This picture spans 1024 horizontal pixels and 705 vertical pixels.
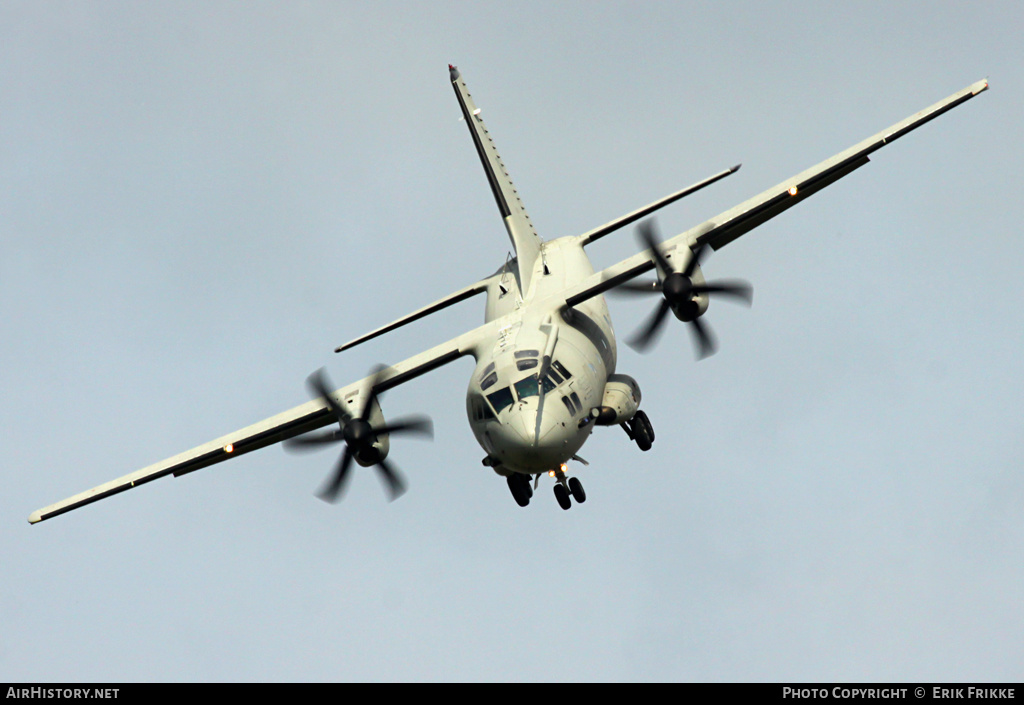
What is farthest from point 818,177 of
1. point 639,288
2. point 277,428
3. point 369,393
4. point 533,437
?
point 277,428

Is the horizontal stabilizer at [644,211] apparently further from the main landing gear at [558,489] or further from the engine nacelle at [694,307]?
the main landing gear at [558,489]

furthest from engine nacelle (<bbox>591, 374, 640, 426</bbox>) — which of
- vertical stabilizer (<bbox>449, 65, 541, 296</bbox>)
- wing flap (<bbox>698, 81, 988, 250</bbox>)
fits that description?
vertical stabilizer (<bbox>449, 65, 541, 296</bbox>)

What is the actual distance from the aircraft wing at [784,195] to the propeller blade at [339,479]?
828 centimetres

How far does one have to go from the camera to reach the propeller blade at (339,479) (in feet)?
123

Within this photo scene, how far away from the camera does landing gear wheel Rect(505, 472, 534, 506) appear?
37625 mm

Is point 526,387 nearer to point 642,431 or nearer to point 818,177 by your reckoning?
point 642,431

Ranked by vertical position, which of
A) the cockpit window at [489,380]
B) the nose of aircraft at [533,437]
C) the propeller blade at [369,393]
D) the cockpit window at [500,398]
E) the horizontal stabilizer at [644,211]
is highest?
the horizontal stabilizer at [644,211]

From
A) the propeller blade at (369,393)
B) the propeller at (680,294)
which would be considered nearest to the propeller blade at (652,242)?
the propeller at (680,294)

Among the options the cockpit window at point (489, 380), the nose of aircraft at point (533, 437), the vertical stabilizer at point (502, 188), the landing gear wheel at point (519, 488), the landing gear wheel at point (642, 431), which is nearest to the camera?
the nose of aircraft at point (533, 437)

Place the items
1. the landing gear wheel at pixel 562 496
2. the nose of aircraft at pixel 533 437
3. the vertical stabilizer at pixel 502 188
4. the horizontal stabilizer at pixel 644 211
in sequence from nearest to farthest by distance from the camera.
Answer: the nose of aircraft at pixel 533 437 → the landing gear wheel at pixel 562 496 → the horizontal stabilizer at pixel 644 211 → the vertical stabilizer at pixel 502 188

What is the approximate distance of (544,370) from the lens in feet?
116

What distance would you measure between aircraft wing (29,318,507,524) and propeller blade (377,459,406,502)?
2.46 meters

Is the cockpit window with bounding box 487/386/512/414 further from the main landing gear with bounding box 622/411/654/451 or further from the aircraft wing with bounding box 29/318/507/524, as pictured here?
the main landing gear with bounding box 622/411/654/451
